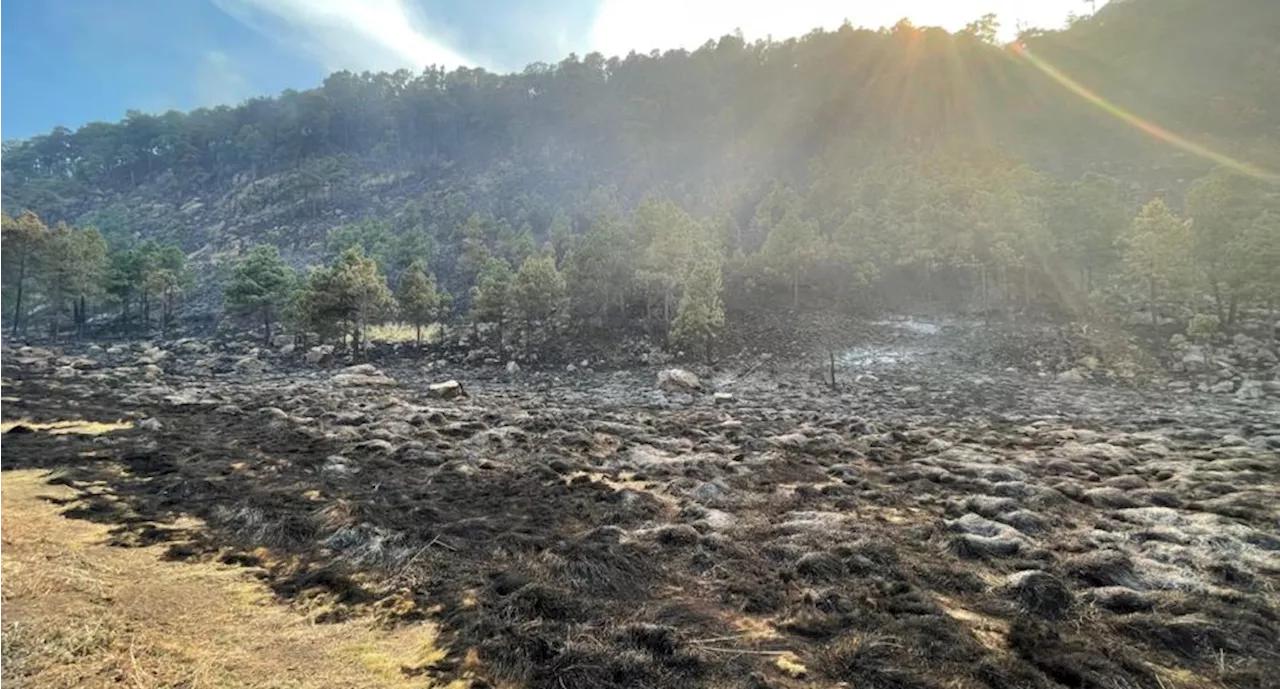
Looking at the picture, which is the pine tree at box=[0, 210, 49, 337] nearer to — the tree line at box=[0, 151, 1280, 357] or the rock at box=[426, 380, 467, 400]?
the tree line at box=[0, 151, 1280, 357]

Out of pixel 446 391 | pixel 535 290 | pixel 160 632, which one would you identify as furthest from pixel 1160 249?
pixel 160 632

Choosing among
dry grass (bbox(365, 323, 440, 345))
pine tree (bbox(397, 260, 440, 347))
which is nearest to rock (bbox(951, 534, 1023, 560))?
pine tree (bbox(397, 260, 440, 347))

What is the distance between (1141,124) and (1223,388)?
7666cm

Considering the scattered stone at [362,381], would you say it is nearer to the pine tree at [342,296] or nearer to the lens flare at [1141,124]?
the pine tree at [342,296]

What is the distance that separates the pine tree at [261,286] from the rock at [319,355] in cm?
879

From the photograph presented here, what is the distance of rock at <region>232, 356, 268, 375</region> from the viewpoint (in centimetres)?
4188

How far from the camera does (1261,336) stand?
34.3m

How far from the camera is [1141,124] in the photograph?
80.8 metres

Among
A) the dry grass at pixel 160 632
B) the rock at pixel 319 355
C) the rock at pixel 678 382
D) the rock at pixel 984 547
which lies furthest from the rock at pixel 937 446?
the rock at pixel 319 355

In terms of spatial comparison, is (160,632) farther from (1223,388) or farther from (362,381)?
(1223,388)

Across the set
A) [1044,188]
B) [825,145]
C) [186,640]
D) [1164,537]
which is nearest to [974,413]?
[1164,537]

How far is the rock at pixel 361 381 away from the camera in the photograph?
106 feet

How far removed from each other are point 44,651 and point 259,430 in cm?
1355

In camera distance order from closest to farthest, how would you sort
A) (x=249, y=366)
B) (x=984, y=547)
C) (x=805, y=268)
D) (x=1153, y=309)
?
1. (x=984, y=547)
2. (x=1153, y=309)
3. (x=249, y=366)
4. (x=805, y=268)
